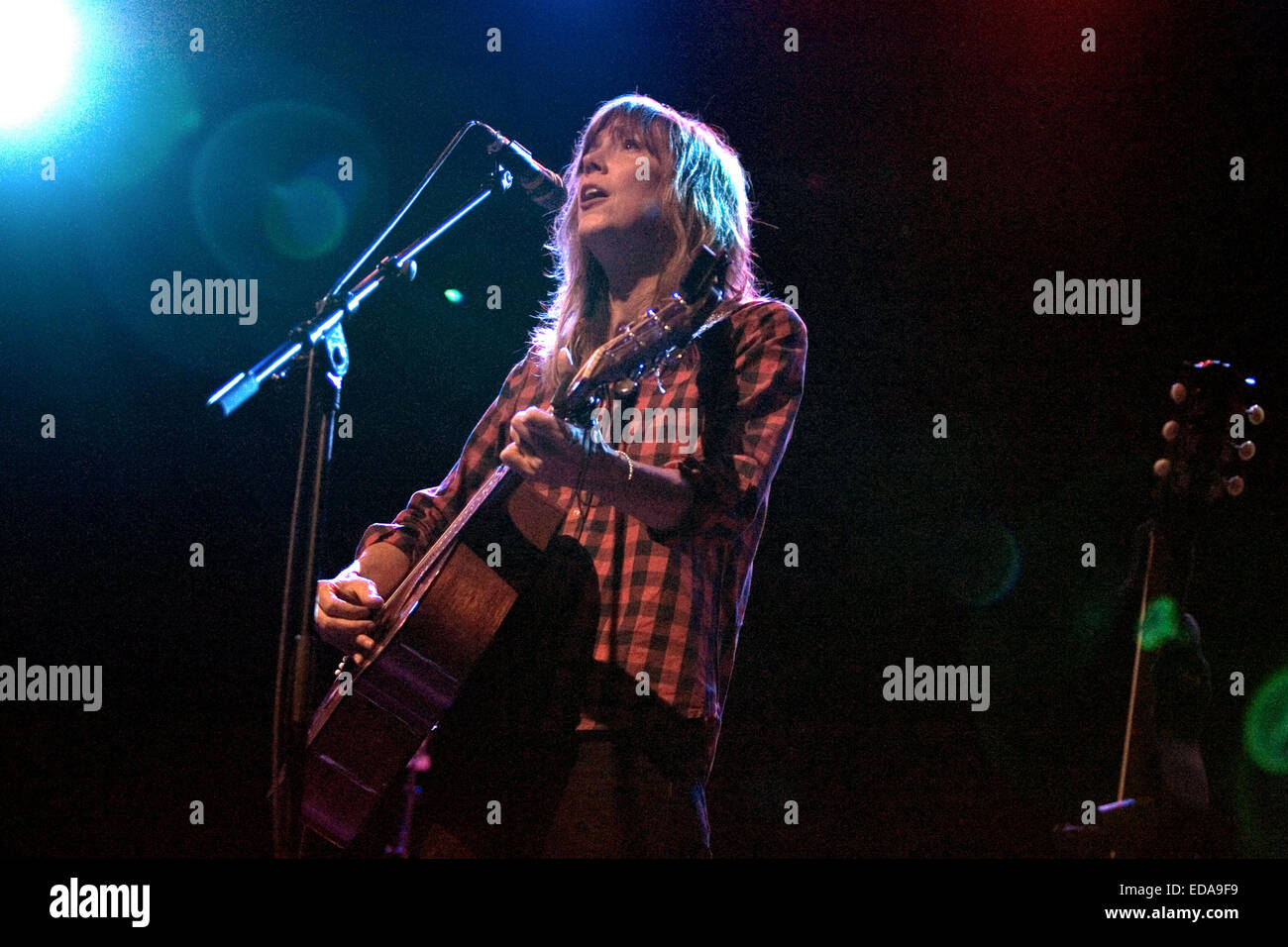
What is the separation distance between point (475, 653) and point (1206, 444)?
1469 mm

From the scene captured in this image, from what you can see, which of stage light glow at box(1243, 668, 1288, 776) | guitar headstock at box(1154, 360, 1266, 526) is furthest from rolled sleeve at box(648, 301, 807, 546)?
stage light glow at box(1243, 668, 1288, 776)

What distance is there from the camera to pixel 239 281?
3.30 m

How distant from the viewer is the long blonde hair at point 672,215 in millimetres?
2176

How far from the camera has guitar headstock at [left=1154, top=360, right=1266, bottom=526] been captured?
2.04m

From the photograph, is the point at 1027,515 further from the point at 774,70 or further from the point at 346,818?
the point at 346,818

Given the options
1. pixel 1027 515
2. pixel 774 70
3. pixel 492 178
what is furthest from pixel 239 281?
pixel 1027 515

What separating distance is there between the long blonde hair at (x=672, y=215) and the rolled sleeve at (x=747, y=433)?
18 centimetres

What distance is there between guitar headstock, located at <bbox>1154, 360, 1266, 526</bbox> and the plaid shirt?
80cm

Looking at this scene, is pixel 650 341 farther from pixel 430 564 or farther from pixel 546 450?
pixel 430 564

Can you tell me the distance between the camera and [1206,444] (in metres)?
2.05

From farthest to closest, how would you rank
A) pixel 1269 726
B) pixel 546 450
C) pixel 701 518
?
pixel 1269 726 → pixel 701 518 → pixel 546 450

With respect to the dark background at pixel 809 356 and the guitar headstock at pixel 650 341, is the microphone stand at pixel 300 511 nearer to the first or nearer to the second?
the guitar headstock at pixel 650 341

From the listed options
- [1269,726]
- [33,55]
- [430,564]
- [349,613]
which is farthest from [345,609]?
[33,55]
